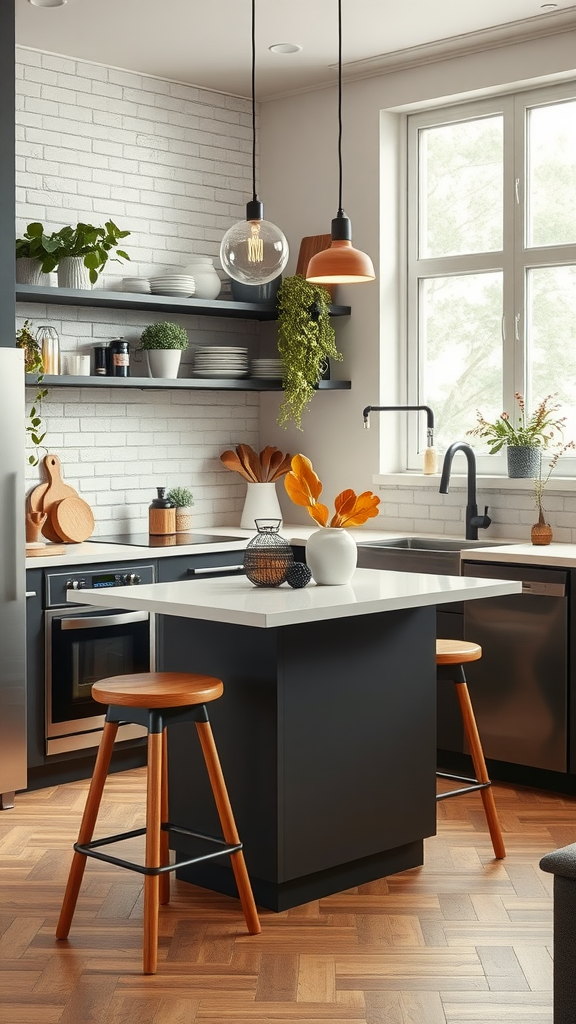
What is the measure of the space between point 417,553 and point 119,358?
65.2 inches

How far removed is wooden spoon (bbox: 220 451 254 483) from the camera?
6.56 metres

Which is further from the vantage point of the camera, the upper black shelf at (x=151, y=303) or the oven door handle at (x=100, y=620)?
the upper black shelf at (x=151, y=303)

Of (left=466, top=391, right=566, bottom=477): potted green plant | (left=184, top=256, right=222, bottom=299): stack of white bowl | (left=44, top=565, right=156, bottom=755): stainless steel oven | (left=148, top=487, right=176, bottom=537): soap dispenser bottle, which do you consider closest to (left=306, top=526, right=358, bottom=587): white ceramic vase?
A: (left=44, top=565, right=156, bottom=755): stainless steel oven

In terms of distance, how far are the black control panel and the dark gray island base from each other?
1102 mm

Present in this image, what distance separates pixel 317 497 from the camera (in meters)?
4.12

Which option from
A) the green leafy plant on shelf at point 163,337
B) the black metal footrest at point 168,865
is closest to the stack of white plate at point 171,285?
the green leafy plant on shelf at point 163,337

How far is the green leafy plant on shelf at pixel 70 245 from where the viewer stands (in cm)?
539

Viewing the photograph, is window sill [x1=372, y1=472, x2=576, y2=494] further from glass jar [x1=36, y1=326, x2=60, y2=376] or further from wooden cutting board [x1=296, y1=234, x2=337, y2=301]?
glass jar [x1=36, y1=326, x2=60, y2=376]

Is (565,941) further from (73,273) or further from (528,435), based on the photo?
(73,273)

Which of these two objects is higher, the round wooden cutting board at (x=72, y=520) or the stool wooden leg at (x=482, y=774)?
the round wooden cutting board at (x=72, y=520)

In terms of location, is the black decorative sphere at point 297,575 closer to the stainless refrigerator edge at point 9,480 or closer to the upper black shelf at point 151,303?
the stainless refrigerator edge at point 9,480

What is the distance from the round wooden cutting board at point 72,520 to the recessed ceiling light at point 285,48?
2303mm

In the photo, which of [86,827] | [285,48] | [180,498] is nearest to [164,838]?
[86,827]

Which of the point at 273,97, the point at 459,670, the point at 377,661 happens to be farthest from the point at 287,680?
the point at 273,97
